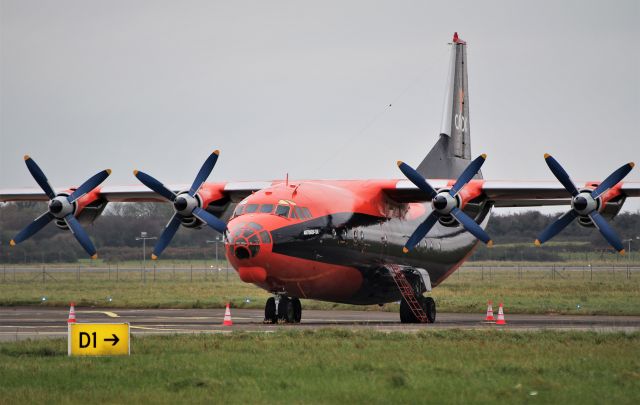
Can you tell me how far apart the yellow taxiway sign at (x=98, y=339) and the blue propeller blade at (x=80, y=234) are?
13120 millimetres

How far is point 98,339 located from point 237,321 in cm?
1305

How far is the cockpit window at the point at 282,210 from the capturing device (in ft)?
100

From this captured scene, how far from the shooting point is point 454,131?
141 ft

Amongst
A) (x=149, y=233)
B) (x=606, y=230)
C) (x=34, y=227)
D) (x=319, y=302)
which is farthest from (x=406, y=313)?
(x=149, y=233)

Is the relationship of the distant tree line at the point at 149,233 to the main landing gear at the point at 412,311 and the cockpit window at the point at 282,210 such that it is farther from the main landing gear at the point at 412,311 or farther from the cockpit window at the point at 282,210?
the cockpit window at the point at 282,210

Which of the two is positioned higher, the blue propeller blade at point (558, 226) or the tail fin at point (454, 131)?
the tail fin at point (454, 131)

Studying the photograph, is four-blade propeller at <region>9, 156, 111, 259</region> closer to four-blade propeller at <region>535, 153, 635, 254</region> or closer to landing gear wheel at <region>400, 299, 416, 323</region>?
landing gear wheel at <region>400, 299, 416, 323</region>

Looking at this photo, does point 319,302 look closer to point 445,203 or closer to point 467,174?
point 467,174

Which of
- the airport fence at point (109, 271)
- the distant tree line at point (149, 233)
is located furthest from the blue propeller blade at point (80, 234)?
the airport fence at point (109, 271)

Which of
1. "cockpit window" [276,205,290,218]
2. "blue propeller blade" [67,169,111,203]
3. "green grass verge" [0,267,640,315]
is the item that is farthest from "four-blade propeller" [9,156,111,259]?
"green grass verge" [0,267,640,315]

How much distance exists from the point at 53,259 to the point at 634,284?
1714 inches

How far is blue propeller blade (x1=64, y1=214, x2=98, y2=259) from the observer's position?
34391mm

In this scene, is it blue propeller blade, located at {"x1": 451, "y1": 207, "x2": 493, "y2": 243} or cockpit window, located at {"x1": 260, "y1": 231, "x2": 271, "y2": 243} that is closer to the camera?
cockpit window, located at {"x1": 260, "y1": 231, "x2": 271, "y2": 243}

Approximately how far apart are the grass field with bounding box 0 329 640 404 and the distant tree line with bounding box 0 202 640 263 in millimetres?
47532
